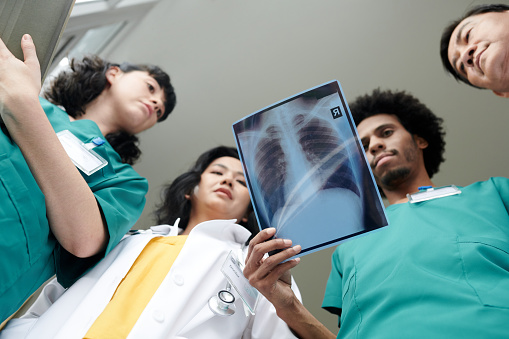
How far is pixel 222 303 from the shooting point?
119 centimetres

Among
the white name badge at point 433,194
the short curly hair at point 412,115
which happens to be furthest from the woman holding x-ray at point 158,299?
the short curly hair at point 412,115

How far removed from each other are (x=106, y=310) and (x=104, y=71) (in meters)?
1.12

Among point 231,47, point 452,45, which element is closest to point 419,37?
point 452,45

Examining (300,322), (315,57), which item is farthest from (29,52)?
(315,57)

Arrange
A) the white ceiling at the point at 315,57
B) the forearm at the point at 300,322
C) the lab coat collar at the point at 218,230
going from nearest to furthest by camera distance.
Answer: the forearm at the point at 300,322
the lab coat collar at the point at 218,230
the white ceiling at the point at 315,57

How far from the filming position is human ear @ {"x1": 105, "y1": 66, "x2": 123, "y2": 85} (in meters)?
1.85

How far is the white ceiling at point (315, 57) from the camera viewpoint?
235 centimetres

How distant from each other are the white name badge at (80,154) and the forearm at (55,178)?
0.19m

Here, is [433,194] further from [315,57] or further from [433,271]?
[315,57]

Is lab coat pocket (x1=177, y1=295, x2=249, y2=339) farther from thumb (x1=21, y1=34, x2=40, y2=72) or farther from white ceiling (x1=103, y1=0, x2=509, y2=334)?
white ceiling (x1=103, y1=0, x2=509, y2=334)

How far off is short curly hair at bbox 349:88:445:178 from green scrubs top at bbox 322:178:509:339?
76 centimetres

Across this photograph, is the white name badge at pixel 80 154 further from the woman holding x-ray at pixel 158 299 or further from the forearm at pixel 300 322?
the forearm at pixel 300 322

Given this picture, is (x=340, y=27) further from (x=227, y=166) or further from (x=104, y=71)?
(x=104, y=71)

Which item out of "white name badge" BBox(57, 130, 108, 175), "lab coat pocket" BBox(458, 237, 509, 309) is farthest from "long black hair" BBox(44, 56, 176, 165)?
"lab coat pocket" BBox(458, 237, 509, 309)
